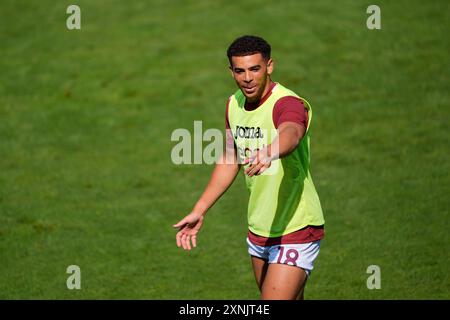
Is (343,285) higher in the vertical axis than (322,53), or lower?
lower

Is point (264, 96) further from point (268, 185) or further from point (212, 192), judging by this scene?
point (212, 192)

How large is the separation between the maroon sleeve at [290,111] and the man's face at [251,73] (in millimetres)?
198

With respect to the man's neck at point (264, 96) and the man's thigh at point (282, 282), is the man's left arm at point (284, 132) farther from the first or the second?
the man's thigh at point (282, 282)

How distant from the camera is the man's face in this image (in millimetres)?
5801

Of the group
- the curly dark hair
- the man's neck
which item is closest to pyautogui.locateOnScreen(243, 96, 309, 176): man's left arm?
the man's neck

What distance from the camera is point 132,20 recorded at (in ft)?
58.0

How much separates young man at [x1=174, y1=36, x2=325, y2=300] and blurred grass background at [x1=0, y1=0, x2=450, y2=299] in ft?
8.84

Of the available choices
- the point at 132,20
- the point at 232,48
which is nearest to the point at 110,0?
the point at 132,20

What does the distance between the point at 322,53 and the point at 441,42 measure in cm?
251

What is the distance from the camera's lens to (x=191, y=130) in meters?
13.6

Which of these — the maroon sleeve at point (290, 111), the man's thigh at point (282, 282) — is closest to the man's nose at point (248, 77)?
the maroon sleeve at point (290, 111)

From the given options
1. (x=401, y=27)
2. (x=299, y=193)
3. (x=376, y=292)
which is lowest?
(x=376, y=292)

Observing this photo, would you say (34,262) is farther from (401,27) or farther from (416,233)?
(401,27)

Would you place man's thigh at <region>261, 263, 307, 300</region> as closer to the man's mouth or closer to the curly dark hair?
the man's mouth
